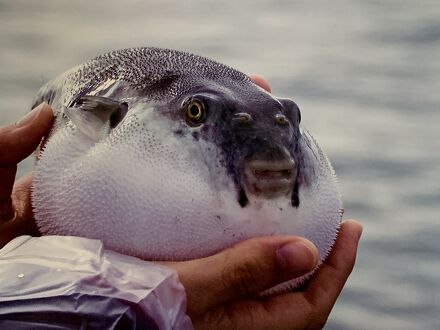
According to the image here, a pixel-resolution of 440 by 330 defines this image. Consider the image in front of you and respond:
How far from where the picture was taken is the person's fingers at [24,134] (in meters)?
1.10

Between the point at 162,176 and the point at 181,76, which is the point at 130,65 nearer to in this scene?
the point at 181,76

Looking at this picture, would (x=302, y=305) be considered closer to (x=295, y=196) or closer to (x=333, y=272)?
(x=333, y=272)

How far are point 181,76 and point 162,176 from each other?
15 centimetres

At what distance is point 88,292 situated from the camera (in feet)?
2.77

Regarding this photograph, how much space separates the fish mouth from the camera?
32.5 inches

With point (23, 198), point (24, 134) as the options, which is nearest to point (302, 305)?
point (24, 134)

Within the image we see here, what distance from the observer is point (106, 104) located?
926 millimetres

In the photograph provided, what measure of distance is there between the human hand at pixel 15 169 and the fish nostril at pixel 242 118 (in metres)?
0.33

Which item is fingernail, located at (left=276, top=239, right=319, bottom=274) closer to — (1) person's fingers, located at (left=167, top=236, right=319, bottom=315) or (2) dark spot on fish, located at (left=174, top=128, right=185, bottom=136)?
(1) person's fingers, located at (left=167, top=236, right=319, bottom=315)

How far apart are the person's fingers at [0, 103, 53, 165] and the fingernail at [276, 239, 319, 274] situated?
40 cm

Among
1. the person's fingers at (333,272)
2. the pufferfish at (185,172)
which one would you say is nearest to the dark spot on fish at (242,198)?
the pufferfish at (185,172)

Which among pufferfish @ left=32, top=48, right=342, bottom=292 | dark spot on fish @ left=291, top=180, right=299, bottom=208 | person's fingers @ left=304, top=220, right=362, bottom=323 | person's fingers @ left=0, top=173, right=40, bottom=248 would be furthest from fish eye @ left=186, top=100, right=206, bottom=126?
person's fingers @ left=0, top=173, right=40, bottom=248

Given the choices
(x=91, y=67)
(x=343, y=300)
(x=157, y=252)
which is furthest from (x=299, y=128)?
(x=343, y=300)

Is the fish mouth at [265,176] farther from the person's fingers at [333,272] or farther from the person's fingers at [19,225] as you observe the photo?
the person's fingers at [19,225]
